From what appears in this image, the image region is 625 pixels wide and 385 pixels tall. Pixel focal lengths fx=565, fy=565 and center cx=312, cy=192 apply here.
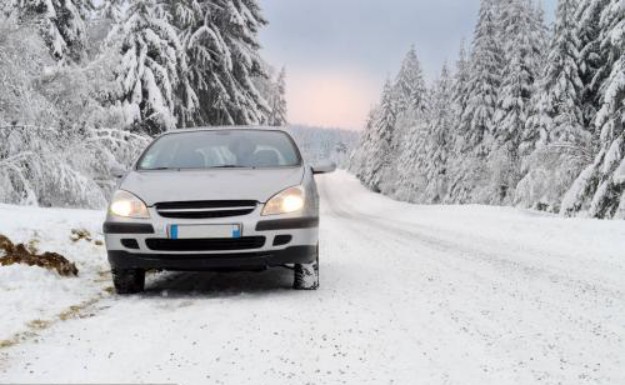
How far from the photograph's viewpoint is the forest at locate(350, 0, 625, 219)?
17719 millimetres

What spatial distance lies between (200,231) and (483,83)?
129ft

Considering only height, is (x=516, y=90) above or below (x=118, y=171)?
above

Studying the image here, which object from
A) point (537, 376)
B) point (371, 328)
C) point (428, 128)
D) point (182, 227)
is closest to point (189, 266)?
point (182, 227)

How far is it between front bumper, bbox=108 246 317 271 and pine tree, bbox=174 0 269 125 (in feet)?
62.0

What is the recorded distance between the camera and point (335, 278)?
20.1 ft

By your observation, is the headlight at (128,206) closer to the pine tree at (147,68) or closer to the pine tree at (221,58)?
the pine tree at (147,68)

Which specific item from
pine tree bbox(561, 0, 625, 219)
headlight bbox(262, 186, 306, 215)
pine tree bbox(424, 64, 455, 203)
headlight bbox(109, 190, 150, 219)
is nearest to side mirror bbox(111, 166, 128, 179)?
headlight bbox(109, 190, 150, 219)

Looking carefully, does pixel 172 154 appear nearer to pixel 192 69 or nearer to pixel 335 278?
pixel 335 278

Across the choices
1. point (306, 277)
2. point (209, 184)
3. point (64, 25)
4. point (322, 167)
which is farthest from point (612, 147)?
point (64, 25)

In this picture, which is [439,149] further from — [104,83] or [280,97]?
[104,83]

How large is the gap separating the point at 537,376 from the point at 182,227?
290 cm

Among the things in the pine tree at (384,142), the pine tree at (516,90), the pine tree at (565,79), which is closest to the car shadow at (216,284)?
the pine tree at (565,79)

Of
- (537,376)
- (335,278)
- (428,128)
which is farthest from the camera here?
(428,128)

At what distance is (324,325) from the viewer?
404cm
